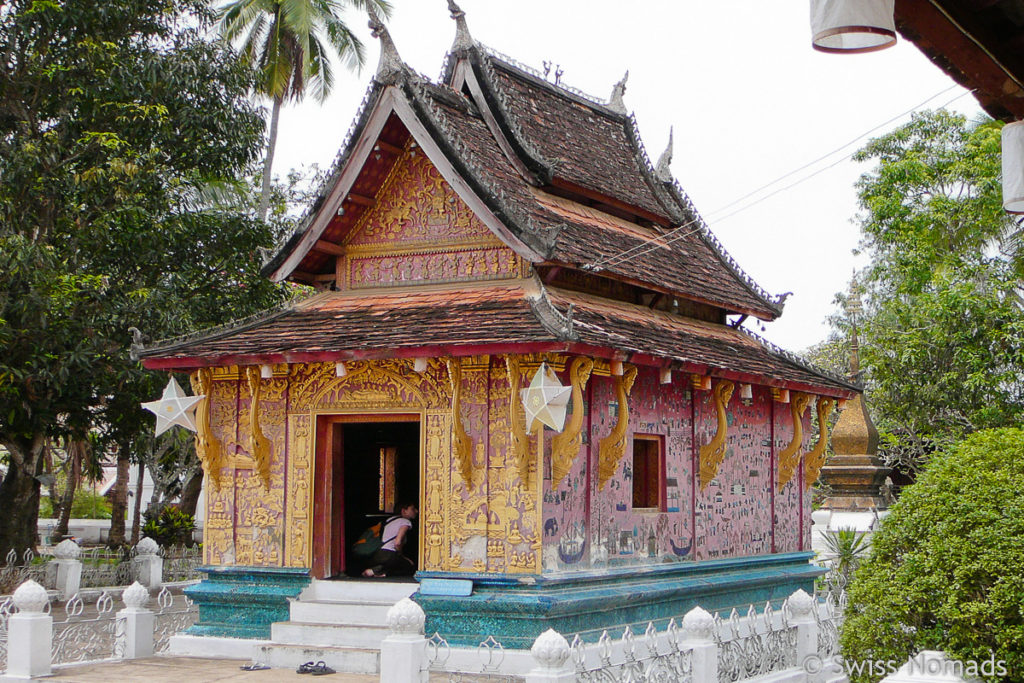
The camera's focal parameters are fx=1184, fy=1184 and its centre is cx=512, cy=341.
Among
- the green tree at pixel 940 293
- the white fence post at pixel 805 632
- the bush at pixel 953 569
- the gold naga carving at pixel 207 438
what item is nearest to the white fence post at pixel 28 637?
the gold naga carving at pixel 207 438

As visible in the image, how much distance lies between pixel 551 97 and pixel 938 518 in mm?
10203

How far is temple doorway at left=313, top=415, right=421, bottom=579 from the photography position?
1269 cm

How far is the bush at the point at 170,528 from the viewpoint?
83.5ft

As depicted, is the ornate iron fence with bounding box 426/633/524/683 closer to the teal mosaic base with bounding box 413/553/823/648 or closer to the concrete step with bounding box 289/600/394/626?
the teal mosaic base with bounding box 413/553/823/648

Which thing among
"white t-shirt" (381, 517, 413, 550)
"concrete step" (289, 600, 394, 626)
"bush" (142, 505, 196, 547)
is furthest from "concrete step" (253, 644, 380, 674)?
"bush" (142, 505, 196, 547)

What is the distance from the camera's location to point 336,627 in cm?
1193

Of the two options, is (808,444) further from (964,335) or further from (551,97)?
(964,335)

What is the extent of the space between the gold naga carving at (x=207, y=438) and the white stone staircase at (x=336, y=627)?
67.9 inches

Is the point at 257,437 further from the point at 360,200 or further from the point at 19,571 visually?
the point at 19,571

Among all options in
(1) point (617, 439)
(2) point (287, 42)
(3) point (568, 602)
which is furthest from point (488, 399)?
(2) point (287, 42)

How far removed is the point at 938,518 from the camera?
8.17 metres

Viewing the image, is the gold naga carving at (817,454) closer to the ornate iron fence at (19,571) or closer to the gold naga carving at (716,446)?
the gold naga carving at (716,446)

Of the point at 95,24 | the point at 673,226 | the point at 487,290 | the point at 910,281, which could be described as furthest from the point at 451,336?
the point at 910,281

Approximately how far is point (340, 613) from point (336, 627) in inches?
8.6
